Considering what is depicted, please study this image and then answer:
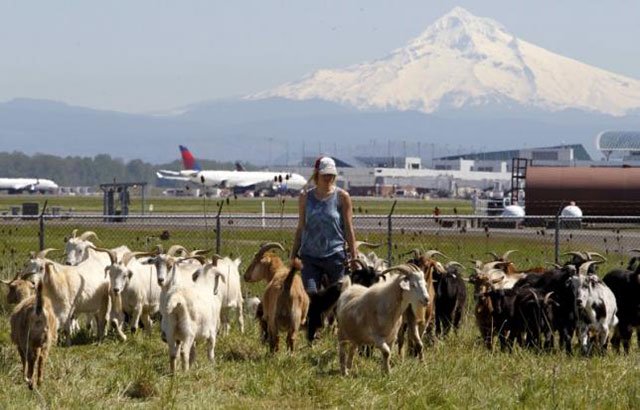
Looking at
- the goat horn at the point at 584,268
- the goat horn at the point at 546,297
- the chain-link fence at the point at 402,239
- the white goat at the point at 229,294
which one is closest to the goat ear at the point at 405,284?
the goat horn at the point at 546,297

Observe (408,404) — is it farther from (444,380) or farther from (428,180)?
(428,180)

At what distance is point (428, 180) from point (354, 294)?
179495 millimetres

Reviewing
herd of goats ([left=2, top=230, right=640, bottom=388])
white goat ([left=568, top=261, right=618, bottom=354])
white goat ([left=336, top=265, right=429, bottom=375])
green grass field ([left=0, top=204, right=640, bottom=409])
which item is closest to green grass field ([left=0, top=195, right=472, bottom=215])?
herd of goats ([left=2, top=230, right=640, bottom=388])

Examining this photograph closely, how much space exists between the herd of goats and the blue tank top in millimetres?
411

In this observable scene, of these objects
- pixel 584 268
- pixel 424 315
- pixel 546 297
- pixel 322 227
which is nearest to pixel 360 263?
pixel 322 227

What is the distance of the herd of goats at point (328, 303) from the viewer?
15.1 meters

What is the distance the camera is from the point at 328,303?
16891 mm

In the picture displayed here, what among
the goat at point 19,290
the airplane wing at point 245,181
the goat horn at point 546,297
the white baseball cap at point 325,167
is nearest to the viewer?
the white baseball cap at point 325,167

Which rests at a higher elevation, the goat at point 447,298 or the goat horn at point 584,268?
the goat horn at point 584,268

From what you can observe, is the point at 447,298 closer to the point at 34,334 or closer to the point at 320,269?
the point at 320,269

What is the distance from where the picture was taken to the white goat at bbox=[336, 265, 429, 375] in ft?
49.6

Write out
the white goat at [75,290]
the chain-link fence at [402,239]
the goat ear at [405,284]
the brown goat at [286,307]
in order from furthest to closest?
the chain-link fence at [402,239] → the white goat at [75,290] → the brown goat at [286,307] → the goat ear at [405,284]

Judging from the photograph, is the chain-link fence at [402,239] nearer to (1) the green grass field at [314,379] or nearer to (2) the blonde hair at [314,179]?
(1) the green grass field at [314,379]

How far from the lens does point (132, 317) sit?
19391 millimetres
